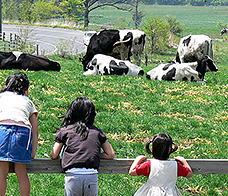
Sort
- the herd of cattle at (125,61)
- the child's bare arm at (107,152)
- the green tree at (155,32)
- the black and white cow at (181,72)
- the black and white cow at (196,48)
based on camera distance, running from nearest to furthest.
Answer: the child's bare arm at (107,152), the black and white cow at (181,72), the herd of cattle at (125,61), the black and white cow at (196,48), the green tree at (155,32)

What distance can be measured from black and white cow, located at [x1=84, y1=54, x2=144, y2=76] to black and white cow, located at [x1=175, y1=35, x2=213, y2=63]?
2881 mm

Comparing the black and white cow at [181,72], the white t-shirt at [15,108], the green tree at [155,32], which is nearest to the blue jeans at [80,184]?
the white t-shirt at [15,108]

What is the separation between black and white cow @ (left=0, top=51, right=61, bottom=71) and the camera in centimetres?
1553

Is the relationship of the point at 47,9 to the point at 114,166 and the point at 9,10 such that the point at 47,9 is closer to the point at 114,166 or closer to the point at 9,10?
the point at 9,10

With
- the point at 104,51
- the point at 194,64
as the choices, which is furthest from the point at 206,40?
the point at 104,51

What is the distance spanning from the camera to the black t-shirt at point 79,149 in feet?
14.0

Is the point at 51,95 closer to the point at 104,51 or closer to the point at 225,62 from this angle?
the point at 104,51

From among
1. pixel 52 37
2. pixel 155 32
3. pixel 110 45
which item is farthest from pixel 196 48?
pixel 52 37

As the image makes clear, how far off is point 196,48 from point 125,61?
3.46m

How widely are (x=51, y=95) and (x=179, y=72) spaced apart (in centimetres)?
584

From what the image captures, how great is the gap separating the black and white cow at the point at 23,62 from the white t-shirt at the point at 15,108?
1118 cm

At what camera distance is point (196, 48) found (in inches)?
677

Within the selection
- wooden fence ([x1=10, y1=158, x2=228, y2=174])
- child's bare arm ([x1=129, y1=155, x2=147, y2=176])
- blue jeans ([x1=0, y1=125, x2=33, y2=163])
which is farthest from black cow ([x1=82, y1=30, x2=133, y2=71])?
child's bare arm ([x1=129, y1=155, x2=147, y2=176])

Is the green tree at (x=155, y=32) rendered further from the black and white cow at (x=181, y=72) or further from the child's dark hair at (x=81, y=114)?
the child's dark hair at (x=81, y=114)
